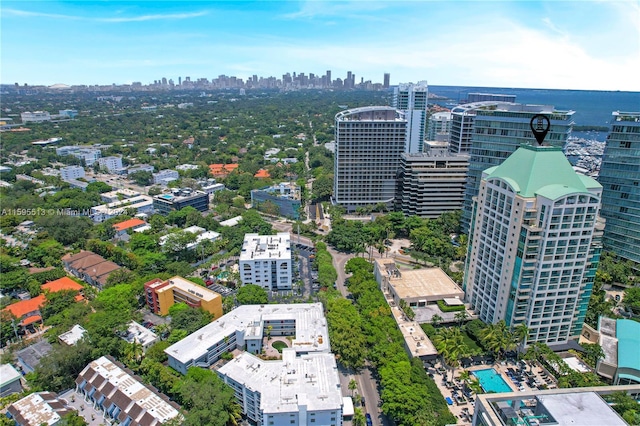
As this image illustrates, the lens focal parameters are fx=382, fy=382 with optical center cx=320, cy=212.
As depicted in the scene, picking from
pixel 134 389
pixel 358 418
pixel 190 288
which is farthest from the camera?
pixel 190 288

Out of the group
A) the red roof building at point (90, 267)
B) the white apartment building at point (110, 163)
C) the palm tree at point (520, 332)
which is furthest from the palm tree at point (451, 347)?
the white apartment building at point (110, 163)

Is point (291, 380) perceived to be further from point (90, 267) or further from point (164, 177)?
point (164, 177)

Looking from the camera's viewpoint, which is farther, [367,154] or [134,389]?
[367,154]

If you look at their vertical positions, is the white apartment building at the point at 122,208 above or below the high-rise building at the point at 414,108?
below

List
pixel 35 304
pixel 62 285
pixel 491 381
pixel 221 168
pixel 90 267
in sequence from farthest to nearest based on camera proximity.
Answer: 1. pixel 221 168
2. pixel 90 267
3. pixel 62 285
4. pixel 35 304
5. pixel 491 381

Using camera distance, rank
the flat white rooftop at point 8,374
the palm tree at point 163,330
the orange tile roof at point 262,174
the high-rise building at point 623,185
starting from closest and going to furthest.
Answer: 1. the flat white rooftop at point 8,374
2. the palm tree at point 163,330
3. the high-rise building at point 623,185
4. the orange tile roof at point 262,174

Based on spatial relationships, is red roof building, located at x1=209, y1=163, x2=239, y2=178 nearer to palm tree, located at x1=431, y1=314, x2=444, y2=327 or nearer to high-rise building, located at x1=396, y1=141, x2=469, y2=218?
high-rise building, located at x1=396, y1=141, x2=469, y2=218

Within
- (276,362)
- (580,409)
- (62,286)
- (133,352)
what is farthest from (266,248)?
(580,409)

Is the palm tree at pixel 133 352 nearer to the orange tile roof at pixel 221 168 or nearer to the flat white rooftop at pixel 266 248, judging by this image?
the flat white rooftop at pixel 266 248
